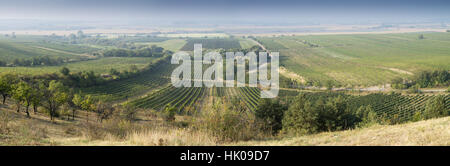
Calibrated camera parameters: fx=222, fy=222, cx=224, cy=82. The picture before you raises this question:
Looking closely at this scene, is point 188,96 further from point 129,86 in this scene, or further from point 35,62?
point 35,62

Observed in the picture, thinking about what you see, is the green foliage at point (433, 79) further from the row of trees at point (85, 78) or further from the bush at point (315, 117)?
the row of trees at point (85, 78)

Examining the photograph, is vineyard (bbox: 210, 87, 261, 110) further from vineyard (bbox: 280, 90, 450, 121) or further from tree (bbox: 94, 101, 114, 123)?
tree (bbox: 94, 101, 114, 123)

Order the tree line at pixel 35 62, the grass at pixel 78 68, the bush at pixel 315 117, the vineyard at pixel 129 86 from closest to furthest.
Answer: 1. the bush at pixel 315 117
2. the vineyard at pixel 129 86
3. the grass at pixel 78 68
4. the tree line at pixel 35 62

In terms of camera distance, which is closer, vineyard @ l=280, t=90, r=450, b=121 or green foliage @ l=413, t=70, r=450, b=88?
vineyard @ l=280, t=90, r=450, b=121

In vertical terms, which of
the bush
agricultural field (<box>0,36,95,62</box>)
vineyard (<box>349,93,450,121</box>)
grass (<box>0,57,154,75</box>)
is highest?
agricultural field (<box>0,36,95,62</box>)

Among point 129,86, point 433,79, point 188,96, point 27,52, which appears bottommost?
point 188,96

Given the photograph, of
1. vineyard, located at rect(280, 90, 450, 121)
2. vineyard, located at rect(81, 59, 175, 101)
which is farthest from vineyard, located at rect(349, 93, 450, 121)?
vineyard, located at rect(81, 59, 175, 101)

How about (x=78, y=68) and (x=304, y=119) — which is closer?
(x=304, y=119)

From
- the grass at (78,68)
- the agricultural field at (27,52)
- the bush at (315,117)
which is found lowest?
the bush at (315,117)

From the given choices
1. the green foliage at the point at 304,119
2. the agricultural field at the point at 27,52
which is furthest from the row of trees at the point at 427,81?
the agricultural field at the point at 27,52

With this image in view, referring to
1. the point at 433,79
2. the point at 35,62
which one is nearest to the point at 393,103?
the point at 433,79

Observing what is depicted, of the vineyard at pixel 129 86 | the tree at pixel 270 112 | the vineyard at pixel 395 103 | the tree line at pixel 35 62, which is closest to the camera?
the tree at pixel 270 112
